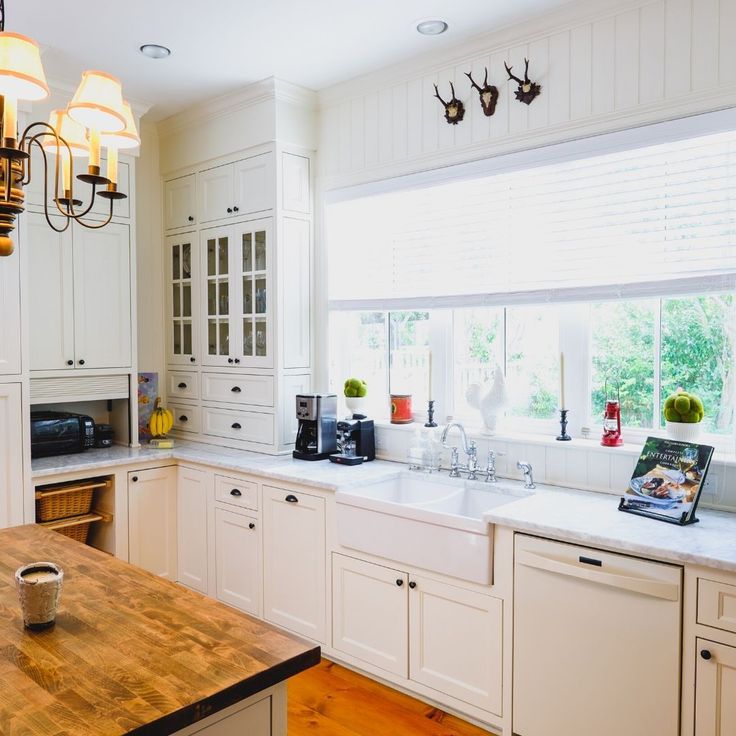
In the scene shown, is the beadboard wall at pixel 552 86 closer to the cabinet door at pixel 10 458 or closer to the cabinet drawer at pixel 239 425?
the cabinet drawer at pixel 239 425

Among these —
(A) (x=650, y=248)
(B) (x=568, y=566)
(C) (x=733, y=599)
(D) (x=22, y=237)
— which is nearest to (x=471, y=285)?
(A) (x=650, y=248)

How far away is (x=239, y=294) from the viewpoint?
3.93m

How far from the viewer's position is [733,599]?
194cm

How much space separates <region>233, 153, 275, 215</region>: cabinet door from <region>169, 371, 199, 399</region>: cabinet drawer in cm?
109

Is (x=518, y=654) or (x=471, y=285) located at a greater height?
(x=471, y=285)

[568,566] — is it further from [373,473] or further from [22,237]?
[22,237]

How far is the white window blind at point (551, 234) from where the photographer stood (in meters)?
2.58

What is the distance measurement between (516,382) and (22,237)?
98.3 inches

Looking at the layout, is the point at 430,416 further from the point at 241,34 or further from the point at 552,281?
the point at 241,34

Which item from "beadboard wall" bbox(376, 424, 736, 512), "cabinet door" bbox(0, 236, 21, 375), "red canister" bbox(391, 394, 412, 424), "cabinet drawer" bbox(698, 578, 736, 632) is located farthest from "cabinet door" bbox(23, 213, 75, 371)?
"cabinet drawer" bbox(698, 578, 736, 632)

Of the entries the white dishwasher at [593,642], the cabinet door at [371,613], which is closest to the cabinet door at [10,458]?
the cabinet door at [371,613]

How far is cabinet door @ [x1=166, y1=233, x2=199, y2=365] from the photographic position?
13.9 feet

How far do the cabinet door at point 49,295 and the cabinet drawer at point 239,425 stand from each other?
0.85 meters

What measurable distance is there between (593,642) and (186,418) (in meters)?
2.89
